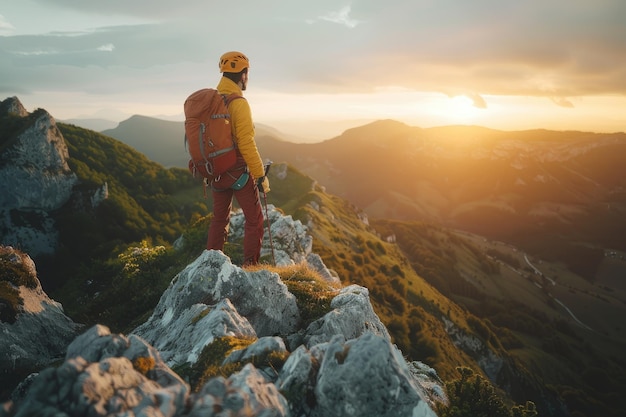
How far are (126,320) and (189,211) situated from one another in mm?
66196

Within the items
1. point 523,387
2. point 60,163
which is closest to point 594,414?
point 523,387

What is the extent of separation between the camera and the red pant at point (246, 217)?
1007 centimetres

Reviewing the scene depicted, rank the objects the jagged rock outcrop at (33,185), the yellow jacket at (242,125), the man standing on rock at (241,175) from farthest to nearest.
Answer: the jagged rock outcrop at (33,185), the man standing on rock at (241,175), the yellow jacket at (242,125)

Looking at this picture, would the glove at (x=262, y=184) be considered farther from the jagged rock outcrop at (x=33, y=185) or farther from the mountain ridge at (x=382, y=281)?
the jagged rock outcrop at (x=33, y=185)

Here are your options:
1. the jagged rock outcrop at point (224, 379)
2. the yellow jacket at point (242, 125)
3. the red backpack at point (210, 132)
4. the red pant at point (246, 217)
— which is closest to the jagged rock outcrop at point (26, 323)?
the jagged rock outcrop at point (224, 379)

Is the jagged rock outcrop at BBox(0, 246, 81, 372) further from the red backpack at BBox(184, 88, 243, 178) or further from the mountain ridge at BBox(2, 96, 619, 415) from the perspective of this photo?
the red backpack at BBox(184, 88, 243, 178)

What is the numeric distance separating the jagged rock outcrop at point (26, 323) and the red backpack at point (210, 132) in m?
6.02

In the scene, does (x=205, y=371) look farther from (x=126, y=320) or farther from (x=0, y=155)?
(x=0, y=155)

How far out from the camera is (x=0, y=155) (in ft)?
158

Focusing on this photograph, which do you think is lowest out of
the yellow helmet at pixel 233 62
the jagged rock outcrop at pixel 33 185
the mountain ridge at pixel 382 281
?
the mountain ridge at pixel 382 281

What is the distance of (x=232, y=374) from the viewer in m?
4.59

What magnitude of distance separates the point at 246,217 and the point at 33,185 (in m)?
57.4

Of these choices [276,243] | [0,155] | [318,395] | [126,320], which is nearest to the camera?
[318,395]

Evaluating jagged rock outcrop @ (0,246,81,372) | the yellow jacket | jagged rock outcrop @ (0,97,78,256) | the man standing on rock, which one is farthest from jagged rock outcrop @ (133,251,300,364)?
jagged rock outcrop @ (0,97,78,256)
